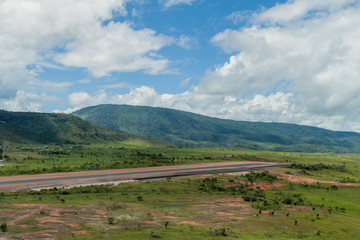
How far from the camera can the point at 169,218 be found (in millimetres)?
38281

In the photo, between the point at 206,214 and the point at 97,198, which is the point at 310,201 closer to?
the point at 206,214

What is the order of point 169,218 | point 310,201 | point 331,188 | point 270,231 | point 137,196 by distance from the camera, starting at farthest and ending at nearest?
point 331,188
point 310,201
point 137,196
point 169,218
point 270,231

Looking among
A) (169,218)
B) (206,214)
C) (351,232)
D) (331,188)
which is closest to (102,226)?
(169,218)

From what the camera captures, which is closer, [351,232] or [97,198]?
[351,232]

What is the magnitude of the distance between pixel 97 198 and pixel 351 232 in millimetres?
43531

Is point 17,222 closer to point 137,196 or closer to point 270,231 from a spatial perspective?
point 137,196

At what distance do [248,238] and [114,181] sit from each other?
45.1 meters

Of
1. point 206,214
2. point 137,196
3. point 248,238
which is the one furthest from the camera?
point 137,196

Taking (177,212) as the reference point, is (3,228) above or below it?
above

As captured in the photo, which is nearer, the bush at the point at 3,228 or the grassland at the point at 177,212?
the bush at the point at 3,228

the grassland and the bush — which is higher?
the bush

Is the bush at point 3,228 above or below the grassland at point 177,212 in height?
above

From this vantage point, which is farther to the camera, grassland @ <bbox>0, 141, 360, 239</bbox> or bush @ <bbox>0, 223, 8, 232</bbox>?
grassland @ <bbox>0, 141, 360, 239</bbox>

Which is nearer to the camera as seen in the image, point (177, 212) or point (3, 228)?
point (3, 228)
